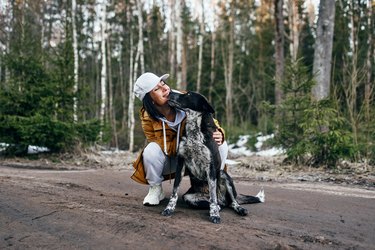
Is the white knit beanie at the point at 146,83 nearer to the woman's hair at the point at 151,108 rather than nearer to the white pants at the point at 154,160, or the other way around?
the woman's hair at the point at 151,108

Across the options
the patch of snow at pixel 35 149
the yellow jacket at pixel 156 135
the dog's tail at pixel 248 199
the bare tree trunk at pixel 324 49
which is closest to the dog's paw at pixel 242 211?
the dog's tail at pixel 248 199

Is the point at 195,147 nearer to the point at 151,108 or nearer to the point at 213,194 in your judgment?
the point at 213,194

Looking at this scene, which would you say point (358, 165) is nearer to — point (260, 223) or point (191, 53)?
point (260, 223)

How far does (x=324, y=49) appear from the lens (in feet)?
30.0

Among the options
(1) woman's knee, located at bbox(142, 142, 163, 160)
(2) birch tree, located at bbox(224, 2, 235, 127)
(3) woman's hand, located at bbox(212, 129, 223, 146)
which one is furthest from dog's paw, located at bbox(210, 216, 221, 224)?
(2) birch tree, located at bbox(224, 2, 235, 127)

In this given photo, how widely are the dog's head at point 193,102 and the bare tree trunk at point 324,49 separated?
6330 mm

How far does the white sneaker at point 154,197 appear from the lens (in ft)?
13.0

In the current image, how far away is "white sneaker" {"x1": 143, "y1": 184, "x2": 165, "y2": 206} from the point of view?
3.95m

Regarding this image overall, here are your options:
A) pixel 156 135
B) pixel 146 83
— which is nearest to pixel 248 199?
pixel 156 135

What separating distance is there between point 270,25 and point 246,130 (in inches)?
475

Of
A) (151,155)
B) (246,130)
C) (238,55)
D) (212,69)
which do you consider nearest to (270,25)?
(238,55)

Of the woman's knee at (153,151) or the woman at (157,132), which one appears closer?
the woman at (157,132)

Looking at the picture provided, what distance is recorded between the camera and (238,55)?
85.0 ft

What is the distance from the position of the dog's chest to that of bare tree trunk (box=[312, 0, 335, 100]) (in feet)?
21.0
